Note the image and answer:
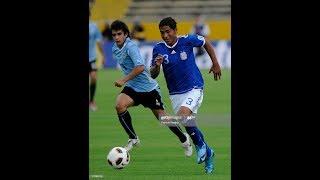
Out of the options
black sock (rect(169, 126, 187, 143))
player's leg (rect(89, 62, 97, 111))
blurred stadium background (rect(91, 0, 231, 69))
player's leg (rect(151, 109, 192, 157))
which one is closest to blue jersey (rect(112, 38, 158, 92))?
player's leg (rect(151, 109, 192, 157))

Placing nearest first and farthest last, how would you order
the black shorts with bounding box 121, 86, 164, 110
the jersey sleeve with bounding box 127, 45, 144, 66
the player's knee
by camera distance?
the jersey sleeve with bounding box 127, 45, 144, 66
the black shorts with bounding box 121, 86, 164, 110
the player's knee

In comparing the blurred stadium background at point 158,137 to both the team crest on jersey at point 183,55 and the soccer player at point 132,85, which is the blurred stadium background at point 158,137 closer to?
the soccer player at point 132,85

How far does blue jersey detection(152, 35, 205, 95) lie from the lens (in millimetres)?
9250

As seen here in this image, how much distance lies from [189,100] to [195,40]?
71 cm

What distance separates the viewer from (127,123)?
10086 millimetres

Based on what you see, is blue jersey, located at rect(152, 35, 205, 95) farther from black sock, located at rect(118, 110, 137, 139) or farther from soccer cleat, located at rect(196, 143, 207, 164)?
black sock, located at rect(118, 110, 137, 139)

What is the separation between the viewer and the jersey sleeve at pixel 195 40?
31.0 ft

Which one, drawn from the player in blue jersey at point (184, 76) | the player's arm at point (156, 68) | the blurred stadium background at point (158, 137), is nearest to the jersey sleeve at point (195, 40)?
the player in blue jersey at point (184, 76)

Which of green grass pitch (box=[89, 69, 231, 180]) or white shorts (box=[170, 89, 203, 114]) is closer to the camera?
white shorts (box=[170, 89, 203, 114])

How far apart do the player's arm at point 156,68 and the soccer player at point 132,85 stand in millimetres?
351

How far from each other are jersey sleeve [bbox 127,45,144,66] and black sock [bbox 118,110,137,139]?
2.50 feet
